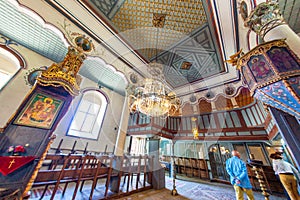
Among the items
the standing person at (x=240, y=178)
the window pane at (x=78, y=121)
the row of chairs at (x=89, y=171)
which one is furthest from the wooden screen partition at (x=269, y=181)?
the window pane at (x=78, y=121)

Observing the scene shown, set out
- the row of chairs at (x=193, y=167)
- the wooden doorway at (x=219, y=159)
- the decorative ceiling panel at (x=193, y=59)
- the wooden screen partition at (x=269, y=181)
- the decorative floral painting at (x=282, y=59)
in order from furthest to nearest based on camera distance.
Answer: the row of chairs at (x=193, y=167) < the wooden doorway at (x=219, y=159) < the wooden screen partition at (x=269, y=181) < the decorative ceiling panel at (x=193, y=59) < the decorative floral painting at (x=282, y=59)

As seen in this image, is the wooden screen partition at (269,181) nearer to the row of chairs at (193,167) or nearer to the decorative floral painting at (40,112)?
the row of chairs at (193,167)

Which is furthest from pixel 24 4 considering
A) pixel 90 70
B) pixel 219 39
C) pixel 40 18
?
pixel 219 39

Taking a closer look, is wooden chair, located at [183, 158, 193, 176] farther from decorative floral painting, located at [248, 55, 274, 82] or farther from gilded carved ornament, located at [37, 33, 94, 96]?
gilded carved ornament, located at [37, 33, 94, 96]

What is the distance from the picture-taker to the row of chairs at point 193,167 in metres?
5.65

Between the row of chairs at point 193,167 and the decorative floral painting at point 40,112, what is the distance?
20.6 feet

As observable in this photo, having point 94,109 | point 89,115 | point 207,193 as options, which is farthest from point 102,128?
point 207,193

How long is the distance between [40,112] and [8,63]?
11.2 feet

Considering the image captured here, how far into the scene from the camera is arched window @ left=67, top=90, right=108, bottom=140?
16.8ft

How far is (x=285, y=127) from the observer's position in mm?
1836

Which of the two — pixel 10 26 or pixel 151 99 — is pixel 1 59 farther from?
pixel 151 99

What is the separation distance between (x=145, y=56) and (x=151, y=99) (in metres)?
2.33

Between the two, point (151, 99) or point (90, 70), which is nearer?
point (151, 99)

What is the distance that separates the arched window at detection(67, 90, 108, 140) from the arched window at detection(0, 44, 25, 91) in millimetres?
2333
